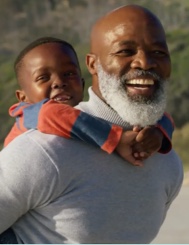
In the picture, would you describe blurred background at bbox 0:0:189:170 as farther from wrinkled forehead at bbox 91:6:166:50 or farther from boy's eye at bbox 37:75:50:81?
wrinkled forehead at bbox 91:6:166:50

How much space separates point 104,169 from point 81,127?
13 centimetres

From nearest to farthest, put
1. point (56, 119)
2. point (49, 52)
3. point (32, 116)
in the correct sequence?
point (56, 119)
point (32, 116)
point (49, 52)

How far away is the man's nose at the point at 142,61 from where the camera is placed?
2051 millimetres

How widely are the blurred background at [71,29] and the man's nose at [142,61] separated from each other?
56.5 feet

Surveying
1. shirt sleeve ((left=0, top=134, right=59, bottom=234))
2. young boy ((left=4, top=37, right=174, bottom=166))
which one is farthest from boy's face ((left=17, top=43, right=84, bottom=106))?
shirt sleeve ((left=0, top=134, right=59, bottom=234))

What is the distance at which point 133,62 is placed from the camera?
2059 mm

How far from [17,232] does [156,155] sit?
46cm

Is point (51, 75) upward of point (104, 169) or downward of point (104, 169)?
downward

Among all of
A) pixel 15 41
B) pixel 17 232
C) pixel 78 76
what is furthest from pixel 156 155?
pixel 15 41

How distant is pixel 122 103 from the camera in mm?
2070

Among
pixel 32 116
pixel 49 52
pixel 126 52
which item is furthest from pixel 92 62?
pixel 49 52

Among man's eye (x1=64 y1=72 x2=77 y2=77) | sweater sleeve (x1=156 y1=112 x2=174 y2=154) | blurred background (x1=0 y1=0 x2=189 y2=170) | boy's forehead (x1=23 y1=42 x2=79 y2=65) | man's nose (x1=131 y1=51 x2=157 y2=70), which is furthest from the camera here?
blurred background (x1=0 y1=0 x2=189 y2=170)

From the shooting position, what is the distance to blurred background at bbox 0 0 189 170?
67.1 feet

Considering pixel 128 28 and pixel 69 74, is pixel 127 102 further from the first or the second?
pixel 69 74
